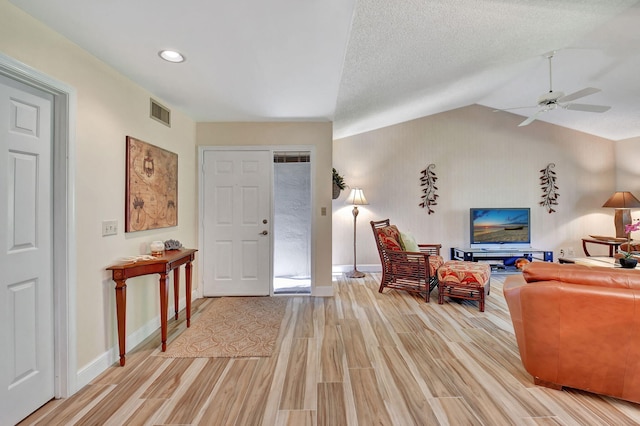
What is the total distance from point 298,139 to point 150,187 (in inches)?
73.4

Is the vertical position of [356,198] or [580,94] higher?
[580,94]

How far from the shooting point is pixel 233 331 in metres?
2.77

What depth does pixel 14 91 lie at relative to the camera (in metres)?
1.58

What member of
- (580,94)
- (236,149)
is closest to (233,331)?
(236,149)

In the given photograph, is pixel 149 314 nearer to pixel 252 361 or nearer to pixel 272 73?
pixel 252 361

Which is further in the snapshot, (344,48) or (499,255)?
(499,255)

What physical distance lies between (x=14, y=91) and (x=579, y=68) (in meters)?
5.44

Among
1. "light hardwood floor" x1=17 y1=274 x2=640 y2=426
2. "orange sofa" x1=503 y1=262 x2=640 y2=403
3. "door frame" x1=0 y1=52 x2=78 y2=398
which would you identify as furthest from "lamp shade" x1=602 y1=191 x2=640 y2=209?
"door frame" x1=0 y1=52 x2=78 y2=398

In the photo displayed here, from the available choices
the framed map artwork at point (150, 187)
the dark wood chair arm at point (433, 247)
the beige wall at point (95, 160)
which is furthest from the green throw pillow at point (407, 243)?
the beige wall at point (95, 160)

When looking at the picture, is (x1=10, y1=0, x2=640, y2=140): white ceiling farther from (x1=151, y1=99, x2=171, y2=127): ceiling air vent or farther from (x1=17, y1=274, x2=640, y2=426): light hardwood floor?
(x1=17, y1=274, x2=640, y2=426): light hardwood floor

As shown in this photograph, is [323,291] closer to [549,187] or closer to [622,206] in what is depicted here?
[549,187]

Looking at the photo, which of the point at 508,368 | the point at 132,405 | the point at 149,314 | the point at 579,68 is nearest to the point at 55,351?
the point at 132,405

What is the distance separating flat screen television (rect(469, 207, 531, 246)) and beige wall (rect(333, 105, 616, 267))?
20 cm

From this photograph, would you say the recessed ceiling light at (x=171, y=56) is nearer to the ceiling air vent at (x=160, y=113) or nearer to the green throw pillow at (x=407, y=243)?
the ceiling air vent at (x=160, y=113)
